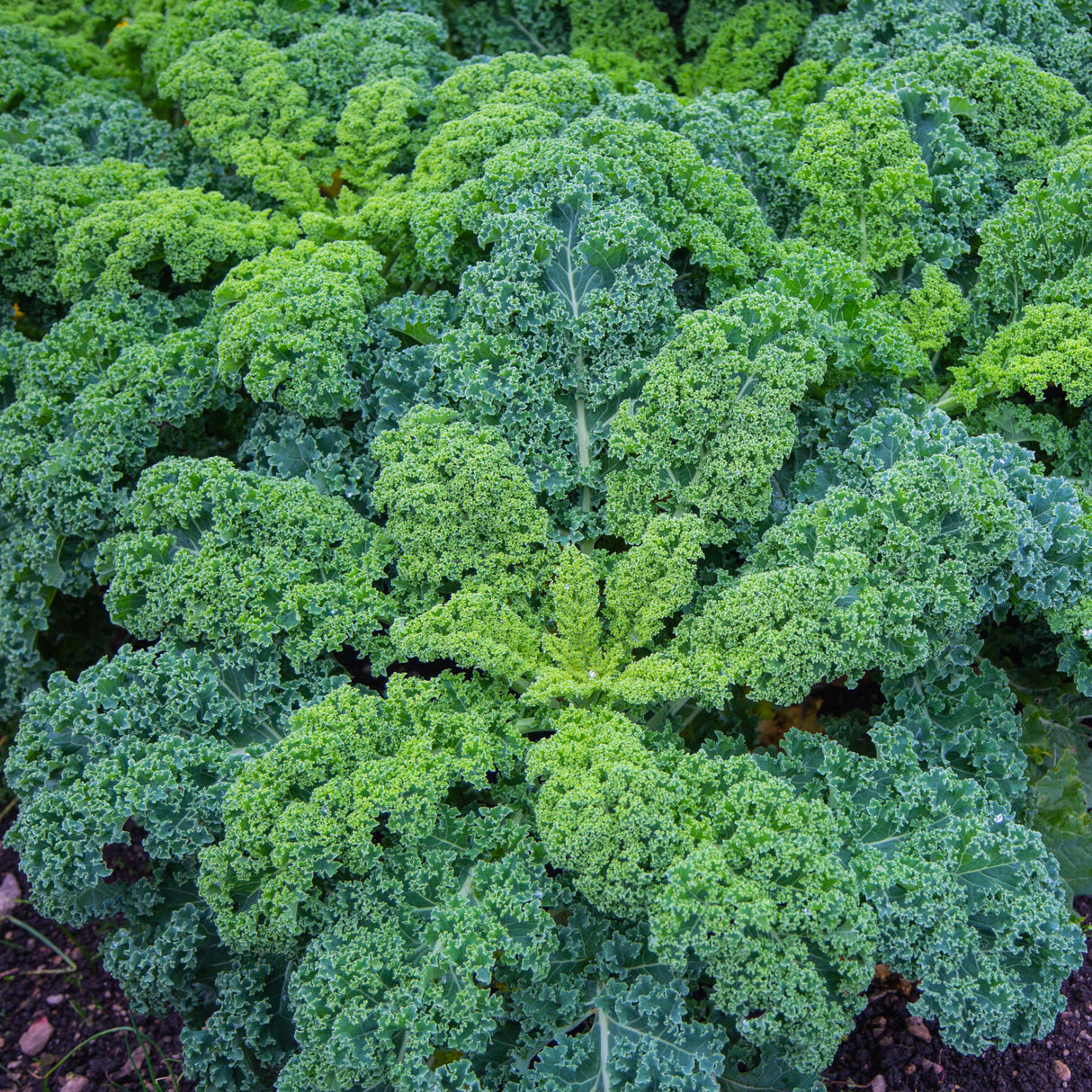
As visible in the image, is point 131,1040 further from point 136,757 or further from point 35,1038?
point 136,757

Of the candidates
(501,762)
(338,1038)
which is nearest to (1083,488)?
(501,762)

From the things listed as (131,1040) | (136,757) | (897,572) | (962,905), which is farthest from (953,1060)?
(131,1040)

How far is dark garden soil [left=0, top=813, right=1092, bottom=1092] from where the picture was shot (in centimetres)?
371

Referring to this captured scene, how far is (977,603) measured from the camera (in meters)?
3.49

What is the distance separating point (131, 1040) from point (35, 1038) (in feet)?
1.48

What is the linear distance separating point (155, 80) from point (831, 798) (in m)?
5.39

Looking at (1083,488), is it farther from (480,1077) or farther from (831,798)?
(480,1077)

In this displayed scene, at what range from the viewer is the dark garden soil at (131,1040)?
371 centimetres

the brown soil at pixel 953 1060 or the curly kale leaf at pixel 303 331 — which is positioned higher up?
the curly kale leaf at pixel 303 331

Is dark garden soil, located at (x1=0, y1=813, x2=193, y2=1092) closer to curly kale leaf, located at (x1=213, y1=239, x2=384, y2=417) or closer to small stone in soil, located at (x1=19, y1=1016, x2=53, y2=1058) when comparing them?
small stone in soil, located at (x1=19, y1=1016, x2=53, y2=1058)

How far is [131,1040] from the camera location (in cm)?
432

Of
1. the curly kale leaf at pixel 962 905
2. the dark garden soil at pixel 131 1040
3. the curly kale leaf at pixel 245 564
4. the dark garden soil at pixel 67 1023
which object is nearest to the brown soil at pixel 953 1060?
the dark garden soil at pixel 131 1040

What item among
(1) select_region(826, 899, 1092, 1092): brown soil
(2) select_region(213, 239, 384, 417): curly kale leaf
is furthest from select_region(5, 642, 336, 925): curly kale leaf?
Answer: (1) select_region(826, 899, 1092, 1092): brown soil

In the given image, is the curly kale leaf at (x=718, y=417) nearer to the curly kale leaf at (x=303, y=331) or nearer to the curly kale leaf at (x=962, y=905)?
the curly kale leaf at (x=962, y=905)
